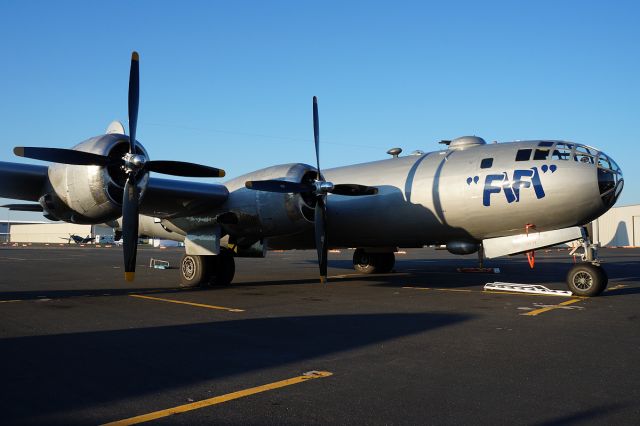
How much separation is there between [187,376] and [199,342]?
72.7 inches

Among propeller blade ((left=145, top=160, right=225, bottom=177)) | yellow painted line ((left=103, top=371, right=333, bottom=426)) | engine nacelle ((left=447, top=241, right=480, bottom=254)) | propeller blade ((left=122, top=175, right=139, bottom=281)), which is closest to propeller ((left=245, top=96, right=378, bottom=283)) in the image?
propeller blade ((left=145, top=160, right=225, bottom=177))

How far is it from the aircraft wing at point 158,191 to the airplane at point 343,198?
0.04m

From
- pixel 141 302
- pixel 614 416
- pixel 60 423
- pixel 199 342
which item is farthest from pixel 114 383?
pixel 141 302

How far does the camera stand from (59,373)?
5586mm

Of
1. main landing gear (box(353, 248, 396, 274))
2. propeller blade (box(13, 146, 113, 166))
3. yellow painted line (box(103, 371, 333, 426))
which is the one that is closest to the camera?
yellow painted line (box(103, 371, 333, 426))

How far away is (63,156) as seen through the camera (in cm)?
1155

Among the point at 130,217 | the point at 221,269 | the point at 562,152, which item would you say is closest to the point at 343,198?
the point at 221,269

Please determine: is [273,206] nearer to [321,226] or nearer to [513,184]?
[321,226]

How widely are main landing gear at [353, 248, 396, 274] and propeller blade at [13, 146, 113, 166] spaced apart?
490 inches

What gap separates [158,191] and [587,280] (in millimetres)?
11565

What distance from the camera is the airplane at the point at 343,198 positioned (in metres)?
12.6

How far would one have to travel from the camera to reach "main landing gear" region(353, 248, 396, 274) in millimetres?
22078

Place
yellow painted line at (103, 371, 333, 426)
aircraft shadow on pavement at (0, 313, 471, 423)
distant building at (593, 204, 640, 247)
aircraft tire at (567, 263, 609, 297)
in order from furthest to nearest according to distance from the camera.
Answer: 1. distant building at (593, 204, 640, 247)
2. aircraft tire at (567, 263, 609, 297)
3. aircraft shadow on pavement at (0, 313, 471, 423)
4. yellow painted line at (103, 371, 333, 426)

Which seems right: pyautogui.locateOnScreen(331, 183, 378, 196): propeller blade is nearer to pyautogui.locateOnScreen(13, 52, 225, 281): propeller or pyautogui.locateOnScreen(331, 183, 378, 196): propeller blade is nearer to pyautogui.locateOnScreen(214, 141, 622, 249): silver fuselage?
pyautogui.locateOnScreen(214, 141, 622, 249): silver fuselage
